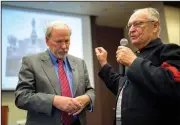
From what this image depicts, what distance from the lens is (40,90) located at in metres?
1.49

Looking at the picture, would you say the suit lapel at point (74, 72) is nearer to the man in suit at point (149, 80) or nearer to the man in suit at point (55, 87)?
the man in suit at point (55, 87)

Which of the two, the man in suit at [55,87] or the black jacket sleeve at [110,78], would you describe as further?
the black jacket sleeve at [110,78]

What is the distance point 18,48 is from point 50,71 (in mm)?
2386

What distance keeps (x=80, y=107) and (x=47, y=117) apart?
8.0 inches

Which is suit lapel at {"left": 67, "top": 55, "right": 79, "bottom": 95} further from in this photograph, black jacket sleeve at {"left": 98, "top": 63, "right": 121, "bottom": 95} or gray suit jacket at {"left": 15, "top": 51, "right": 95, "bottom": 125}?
black jacket sleeve at {"left": 98, "top": 63, "right": 121, "bottom": 95}

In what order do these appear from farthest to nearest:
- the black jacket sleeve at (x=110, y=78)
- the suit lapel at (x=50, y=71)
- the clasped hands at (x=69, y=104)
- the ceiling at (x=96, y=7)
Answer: the ceiling at (x=96, y=7) → the black jacket sleeve at (x=110, y=78) → the suit lapel at (x=50, y=71) → the clasped hands at (x=69, y=104)

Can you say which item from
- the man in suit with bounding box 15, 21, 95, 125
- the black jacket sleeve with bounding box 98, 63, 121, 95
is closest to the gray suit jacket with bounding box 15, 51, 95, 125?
the man in suit with bounding box 15, 21, 95, 125

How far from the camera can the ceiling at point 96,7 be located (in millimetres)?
3807

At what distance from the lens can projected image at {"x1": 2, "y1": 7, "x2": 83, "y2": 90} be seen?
3.64 m

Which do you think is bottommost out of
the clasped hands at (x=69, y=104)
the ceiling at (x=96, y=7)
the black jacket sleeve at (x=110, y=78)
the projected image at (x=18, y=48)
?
the clasped hands at (x=69, y=104)

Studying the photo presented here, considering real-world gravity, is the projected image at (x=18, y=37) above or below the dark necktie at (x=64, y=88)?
above

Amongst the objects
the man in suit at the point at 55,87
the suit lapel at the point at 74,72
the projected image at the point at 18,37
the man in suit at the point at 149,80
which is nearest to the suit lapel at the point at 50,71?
the man in suit at the point at 55,87

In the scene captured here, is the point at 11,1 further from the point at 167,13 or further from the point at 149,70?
the point at 149,70

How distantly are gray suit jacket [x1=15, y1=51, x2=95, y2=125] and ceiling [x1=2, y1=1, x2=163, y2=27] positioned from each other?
7.81 feet
